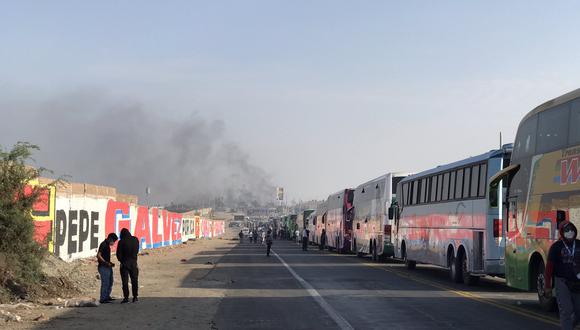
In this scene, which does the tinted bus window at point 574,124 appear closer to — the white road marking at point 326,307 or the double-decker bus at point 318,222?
the white road marking at point 326,307

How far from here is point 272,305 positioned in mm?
15969

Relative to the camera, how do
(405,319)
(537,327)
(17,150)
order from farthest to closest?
(17,150), (405,319), (537,327)

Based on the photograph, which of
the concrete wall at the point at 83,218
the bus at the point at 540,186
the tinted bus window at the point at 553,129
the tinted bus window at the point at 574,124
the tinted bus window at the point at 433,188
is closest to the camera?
the tinted bus window at the point at 574,124

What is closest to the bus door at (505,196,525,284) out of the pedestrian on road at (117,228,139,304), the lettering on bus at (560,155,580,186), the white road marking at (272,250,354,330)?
the lettering on bus at (560,155,580,186)

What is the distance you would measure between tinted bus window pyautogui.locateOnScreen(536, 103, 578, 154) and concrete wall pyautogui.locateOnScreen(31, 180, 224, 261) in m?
11.8

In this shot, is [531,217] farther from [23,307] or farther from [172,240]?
[172,240]

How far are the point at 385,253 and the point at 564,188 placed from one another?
2182cm

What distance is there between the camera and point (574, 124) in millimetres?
13492

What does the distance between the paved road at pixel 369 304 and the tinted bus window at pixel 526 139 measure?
3.45 metres

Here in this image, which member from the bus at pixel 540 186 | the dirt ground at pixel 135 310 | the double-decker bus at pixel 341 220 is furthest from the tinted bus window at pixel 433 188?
the double-decker bus at pixel 341 220

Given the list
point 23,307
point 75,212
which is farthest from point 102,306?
point 75,212

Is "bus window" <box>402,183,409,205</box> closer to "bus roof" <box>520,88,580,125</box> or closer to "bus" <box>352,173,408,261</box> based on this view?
"bus" <box>352,173,408,261</box>

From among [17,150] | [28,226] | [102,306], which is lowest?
[102,306]

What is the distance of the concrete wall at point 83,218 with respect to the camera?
2392 cm
